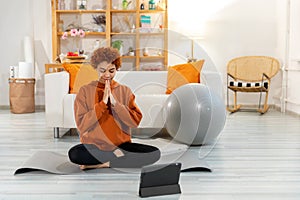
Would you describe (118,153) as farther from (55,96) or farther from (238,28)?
(238,28)

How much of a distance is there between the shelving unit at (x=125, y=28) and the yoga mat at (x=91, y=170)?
3.00 meters

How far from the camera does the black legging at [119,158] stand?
285 centimetres

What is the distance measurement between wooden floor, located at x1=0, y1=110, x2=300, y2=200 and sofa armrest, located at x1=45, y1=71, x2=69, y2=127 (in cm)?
19

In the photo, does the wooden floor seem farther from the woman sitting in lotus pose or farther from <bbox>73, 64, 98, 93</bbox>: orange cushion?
<bbox>73, 64, 98, 93</bbox>: orange cushion

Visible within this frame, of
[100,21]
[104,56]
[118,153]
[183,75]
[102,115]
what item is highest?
[100,21]

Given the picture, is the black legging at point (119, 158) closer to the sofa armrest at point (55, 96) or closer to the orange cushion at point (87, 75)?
the orange cushion at point (87, 75)

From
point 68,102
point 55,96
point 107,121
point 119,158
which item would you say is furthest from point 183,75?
point 107,121

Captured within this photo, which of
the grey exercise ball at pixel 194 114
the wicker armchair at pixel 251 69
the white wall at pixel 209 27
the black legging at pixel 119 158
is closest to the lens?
the black legging at pixel 119 158

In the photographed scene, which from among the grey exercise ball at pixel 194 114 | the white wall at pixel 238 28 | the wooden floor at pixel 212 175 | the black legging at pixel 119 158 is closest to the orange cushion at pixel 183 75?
the grey exercise ball at pixel 194 114

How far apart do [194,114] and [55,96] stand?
1.38m

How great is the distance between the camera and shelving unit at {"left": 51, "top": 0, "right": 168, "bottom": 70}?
6.39m

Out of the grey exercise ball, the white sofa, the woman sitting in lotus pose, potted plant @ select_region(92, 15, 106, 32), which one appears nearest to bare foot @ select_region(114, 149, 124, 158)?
the woman sitting in lotus pose

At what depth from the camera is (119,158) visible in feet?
9.55

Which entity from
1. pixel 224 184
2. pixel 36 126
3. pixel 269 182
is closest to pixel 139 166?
pixel 224 184
